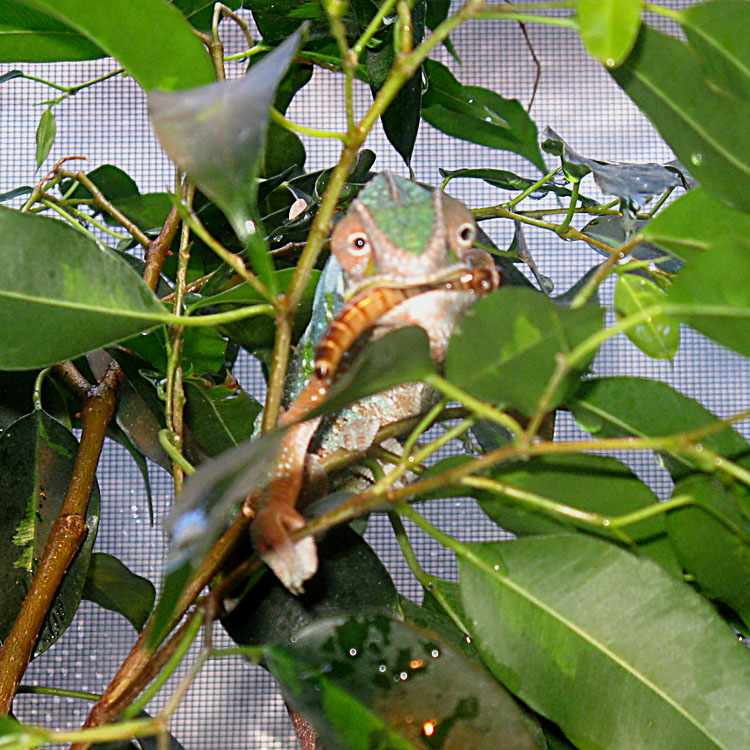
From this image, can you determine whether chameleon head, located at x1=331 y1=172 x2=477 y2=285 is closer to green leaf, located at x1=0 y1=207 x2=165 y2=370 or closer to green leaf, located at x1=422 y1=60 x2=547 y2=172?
green leaf, located at x1=0 y1=207 x2=165 y2=370

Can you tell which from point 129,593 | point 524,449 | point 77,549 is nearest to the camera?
point 524,449

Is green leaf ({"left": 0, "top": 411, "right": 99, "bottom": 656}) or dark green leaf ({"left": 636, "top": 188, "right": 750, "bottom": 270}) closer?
dark green leaf ({"left": 636, "top": 188, "right": 750, "bottom": 270})

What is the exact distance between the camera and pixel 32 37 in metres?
0.65

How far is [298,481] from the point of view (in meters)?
0.48

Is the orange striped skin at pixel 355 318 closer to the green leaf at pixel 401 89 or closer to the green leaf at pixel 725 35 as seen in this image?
the green leaf at pixel 725 35

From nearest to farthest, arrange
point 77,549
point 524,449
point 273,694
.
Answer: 1. point 524,449
2. point 77,549
3. point 273,694

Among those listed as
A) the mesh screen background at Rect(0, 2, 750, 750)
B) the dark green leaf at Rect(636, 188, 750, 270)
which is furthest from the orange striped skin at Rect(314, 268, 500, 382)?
the mesh screen background at Rect(0, 2, 750, 750)

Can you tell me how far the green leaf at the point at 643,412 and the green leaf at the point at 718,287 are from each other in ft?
0.42

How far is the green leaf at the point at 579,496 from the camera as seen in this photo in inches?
17.4

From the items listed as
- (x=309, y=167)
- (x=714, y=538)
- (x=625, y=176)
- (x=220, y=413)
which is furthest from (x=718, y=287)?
(x=309, y=167)

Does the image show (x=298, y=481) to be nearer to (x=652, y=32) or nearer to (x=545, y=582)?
(x=545, y=582)

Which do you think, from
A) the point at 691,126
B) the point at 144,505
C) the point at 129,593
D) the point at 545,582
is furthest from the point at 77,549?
the point at 144,505

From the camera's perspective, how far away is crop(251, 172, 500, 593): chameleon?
1.23 feet

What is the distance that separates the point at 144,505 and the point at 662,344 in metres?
1.28
